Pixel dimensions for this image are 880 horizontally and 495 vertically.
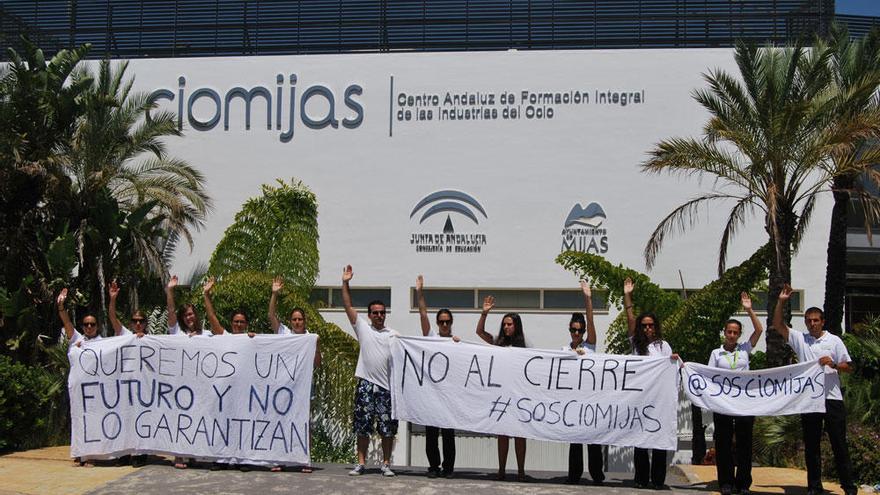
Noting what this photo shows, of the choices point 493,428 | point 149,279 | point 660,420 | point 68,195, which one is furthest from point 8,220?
point 660,420

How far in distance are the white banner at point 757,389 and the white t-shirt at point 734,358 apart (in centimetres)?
7

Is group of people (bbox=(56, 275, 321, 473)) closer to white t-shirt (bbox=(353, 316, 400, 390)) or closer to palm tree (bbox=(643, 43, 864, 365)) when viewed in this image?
white t-shirt (bbox=(353, 316, 400, 390))

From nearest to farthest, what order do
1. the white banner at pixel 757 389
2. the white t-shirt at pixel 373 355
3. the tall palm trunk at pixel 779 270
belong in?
the white banner at pixel 757 389 → the white t-shirt at pixel 373 355 → the tall palm trunk at pixel 779 270

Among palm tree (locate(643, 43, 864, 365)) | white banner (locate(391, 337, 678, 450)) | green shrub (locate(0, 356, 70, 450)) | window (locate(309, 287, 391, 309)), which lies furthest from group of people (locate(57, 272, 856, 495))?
window (locate(309, 287, 391, 309))

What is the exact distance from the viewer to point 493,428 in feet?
35.5

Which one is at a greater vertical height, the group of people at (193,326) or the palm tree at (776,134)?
the palm tree at (776,134)

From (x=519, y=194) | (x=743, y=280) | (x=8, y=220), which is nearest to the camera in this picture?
(x=743, y=280)

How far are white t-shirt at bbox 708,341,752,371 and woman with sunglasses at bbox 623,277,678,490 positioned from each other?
17.6 inches

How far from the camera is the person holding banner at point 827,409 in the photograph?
9.79 m

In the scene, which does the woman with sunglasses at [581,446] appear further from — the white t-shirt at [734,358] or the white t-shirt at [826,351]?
the white t-shirt at [826,351]

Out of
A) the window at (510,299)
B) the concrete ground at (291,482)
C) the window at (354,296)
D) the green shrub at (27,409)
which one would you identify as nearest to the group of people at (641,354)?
the concrete ground at (291,482)

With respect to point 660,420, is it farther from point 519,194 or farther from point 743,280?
point 519,194

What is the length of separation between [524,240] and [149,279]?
23.5 feet

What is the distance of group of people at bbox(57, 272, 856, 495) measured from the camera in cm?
990
